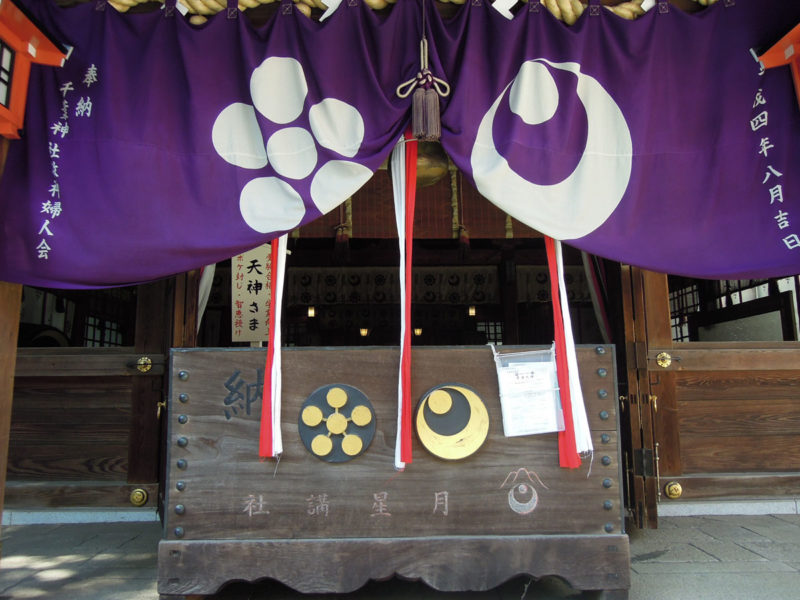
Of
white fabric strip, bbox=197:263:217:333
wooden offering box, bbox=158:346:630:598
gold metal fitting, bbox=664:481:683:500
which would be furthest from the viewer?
gold metal fitting, bbox=664:481:683:500

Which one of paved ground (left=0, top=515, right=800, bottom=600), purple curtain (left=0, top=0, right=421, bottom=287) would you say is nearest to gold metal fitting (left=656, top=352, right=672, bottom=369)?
paved ground (left=0, top=515, right=800, bottom=600)

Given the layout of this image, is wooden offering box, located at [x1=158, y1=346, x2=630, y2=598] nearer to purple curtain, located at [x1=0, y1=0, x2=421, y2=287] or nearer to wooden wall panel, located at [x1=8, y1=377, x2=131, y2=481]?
purple curtain, located at [x1=0, y1=0, x2=421, y2=287]

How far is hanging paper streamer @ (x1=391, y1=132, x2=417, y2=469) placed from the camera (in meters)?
3.24

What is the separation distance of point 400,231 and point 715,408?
147 inches

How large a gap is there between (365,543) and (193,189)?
240 cm

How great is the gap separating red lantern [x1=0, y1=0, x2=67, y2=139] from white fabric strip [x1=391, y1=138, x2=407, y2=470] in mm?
2295

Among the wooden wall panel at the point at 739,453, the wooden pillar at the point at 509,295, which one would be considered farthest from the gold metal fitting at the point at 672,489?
the wooden pillar at the point at 509,295

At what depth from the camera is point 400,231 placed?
351cm

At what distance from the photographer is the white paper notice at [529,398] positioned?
10.9 feet

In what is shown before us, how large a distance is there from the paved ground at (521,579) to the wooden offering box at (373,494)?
380 millimetres

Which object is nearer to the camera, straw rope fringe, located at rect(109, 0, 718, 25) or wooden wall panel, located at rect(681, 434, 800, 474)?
straw rope fringe, located at rect(109, 0, 718, 25)

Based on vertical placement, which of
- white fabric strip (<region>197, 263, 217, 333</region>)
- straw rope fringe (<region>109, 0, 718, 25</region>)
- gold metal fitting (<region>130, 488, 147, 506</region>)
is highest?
straw rope fringe (<region>109, 0, 718, 25</region>)

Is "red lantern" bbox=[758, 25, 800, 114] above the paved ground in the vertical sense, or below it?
above

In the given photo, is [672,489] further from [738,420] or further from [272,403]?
[272,403]
